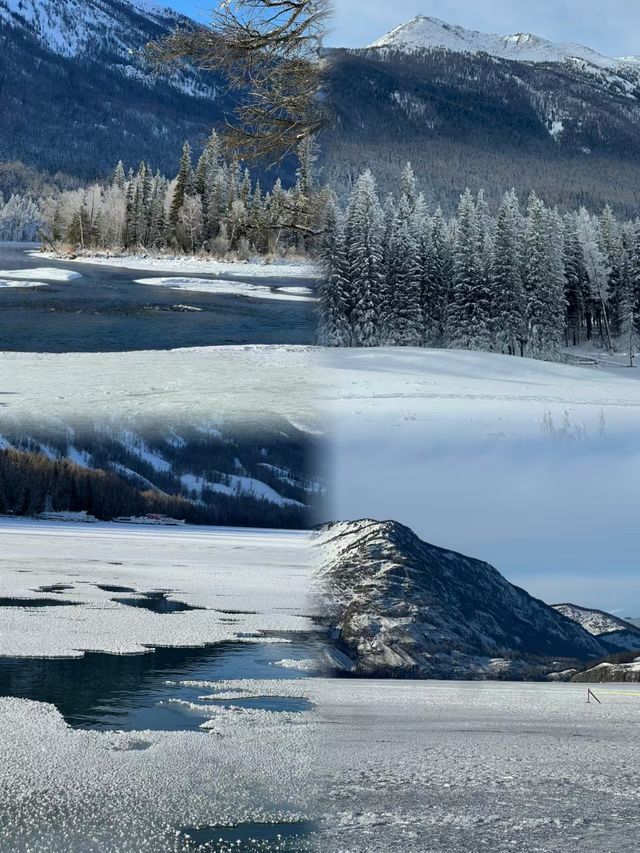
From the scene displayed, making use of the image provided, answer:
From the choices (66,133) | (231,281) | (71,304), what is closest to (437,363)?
(231,281)

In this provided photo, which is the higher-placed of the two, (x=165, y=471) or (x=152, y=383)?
(x=152, y=383)

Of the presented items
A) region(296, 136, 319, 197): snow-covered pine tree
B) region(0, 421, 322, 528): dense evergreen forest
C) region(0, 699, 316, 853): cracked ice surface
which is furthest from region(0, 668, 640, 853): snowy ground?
region(296, 136, 319, 197): snow-covered pine tree

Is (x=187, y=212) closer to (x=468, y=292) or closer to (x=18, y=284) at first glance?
(x=468, y=292)

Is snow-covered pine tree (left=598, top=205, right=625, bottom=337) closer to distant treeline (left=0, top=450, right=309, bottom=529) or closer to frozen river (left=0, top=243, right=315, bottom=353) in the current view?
frozen river (left=0, top=243, right=315, bottom=353)

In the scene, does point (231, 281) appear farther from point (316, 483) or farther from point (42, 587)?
point (42, 587)

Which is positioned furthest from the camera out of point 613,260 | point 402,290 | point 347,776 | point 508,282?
point 613,260

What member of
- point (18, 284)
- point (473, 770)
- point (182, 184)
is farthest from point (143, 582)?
point (182, 184)
